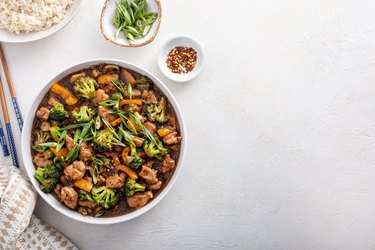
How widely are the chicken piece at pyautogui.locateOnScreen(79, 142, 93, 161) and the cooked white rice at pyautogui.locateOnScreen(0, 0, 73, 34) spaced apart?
1163mm

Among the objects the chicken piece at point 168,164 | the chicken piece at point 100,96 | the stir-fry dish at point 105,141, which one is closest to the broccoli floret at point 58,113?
the stir-fry dish at point 105,141

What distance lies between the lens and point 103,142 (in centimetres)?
369

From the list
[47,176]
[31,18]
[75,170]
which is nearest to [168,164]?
[75,170]

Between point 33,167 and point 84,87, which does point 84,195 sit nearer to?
point 33,167

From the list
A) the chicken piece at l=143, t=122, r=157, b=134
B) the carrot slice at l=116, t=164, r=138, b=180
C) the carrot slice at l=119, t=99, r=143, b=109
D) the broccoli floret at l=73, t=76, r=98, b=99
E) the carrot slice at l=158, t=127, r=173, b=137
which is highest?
the broccoli floret at l=73, t=76, r=98, b=99

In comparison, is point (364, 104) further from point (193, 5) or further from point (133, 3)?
→ point (133, 3)

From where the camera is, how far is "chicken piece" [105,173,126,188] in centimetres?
371

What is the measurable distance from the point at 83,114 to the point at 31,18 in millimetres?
1015

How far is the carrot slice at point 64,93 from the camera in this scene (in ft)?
12.4

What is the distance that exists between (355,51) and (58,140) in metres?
2.85

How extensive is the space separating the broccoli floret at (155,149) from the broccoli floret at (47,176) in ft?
2.59

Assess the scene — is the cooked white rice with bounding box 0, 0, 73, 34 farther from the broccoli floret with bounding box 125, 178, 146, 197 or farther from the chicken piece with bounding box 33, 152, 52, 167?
the broccoli floret with bounding box 125, 178, 146, 197

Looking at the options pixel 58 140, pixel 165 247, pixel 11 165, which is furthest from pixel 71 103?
pixel 165 247

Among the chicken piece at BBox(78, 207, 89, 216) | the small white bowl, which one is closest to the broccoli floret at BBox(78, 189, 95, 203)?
the chicken piece at BBox(78, 207, 89, 216)
